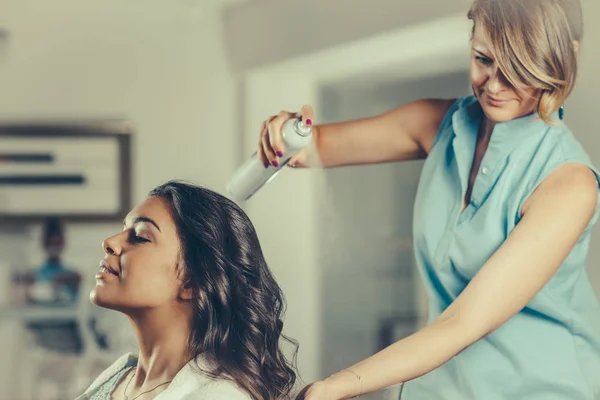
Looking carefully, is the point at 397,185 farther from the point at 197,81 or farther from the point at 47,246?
the point at 47,246

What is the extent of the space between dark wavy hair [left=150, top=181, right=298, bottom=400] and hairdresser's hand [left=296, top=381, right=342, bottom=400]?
0.17 metres

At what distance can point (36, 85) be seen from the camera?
2547 millimetres

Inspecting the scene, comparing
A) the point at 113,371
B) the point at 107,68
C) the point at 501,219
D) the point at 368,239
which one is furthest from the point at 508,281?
the point at 107,68

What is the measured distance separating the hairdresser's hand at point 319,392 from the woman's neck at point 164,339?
228mm

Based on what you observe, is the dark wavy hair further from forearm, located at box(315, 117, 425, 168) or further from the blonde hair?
the blonde hair

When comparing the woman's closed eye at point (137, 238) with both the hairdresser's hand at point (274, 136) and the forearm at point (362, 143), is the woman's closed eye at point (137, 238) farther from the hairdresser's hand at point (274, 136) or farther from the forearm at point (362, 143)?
the forearm at point (362, 143)

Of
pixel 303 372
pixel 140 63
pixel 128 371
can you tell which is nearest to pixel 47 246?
pixel 140 63

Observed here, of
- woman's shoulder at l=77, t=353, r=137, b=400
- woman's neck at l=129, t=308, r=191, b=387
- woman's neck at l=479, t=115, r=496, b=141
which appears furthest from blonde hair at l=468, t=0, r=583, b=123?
woman's shoulder at l=77, t=353, r=137, b=400

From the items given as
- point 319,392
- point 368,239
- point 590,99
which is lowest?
point 368,239

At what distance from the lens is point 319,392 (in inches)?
29.4

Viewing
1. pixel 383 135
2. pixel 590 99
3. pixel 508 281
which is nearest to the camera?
pixel 508 281

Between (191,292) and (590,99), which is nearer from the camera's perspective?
(191,292)

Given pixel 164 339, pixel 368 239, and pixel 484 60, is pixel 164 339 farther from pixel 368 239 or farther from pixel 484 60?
pixel 368 239

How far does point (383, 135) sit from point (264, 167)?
21 centimetres
